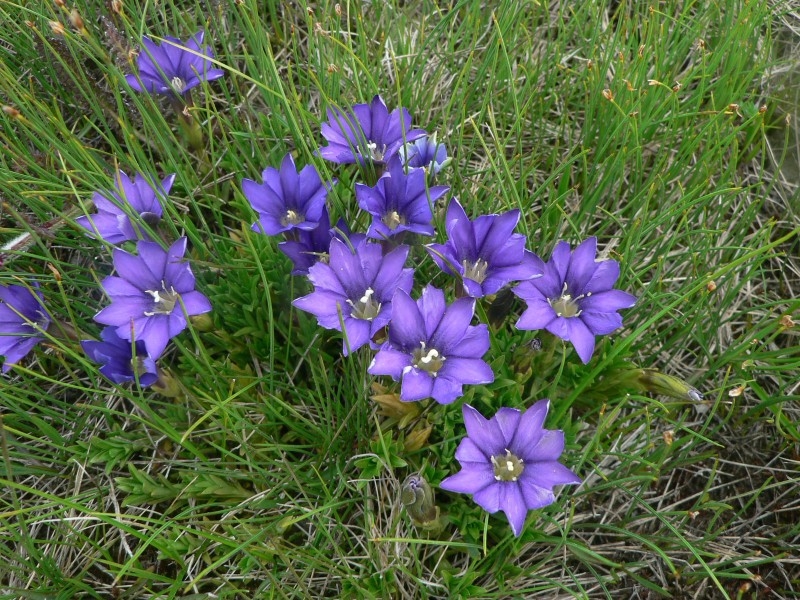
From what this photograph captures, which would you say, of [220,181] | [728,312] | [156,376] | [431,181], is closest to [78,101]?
[220,181]

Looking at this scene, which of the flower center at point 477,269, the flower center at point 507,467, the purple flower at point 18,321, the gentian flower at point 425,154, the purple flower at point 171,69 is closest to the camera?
the flower center at point 507,467

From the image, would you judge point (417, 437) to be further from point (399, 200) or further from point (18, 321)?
point (18, 321)

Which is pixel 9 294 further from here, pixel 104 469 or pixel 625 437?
pixel 625 437

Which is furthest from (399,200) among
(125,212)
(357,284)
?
(125,212)

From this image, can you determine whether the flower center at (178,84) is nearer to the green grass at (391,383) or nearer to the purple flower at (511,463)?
the green grass at (391,383)

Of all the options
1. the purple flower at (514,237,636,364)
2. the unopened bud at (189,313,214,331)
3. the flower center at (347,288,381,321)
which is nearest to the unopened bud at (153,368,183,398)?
the unopened bud at (189,313,214,331)

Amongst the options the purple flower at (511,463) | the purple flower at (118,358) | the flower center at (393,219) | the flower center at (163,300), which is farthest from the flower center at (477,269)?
the purple flower at (118,358)
